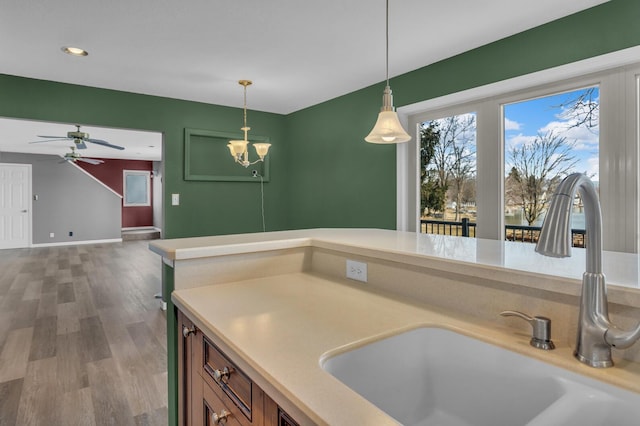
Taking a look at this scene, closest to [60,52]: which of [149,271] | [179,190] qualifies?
[179,190]

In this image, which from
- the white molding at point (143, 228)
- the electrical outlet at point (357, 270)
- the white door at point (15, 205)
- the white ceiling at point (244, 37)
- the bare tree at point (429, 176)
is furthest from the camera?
the white molding at point (143, 228)

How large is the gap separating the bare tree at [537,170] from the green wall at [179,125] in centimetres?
289

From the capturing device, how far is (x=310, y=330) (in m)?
1.01

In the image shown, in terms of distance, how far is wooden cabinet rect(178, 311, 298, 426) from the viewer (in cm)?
84

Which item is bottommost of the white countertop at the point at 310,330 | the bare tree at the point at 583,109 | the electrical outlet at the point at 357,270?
the white countertop at the point at 310,330

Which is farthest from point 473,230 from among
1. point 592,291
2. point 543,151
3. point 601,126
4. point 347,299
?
point 592,291

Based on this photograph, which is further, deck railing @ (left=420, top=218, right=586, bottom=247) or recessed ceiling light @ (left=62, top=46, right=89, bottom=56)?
recessed ceiling light @ (left=62, top=46, right=89, bottom=56)

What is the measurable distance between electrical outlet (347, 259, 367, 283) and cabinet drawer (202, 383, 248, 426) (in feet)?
2.24

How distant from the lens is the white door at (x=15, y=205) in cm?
852

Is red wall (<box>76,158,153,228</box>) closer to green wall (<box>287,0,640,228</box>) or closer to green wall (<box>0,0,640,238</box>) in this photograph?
green wall (<box>0,0,640,238</box>)

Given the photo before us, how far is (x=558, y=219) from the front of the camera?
716 mm

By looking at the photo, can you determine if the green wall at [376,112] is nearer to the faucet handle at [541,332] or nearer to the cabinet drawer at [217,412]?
the faucet handle at [541,332]

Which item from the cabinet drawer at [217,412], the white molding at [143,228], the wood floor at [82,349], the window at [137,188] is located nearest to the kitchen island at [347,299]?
the cabinet drawer at [217,412]

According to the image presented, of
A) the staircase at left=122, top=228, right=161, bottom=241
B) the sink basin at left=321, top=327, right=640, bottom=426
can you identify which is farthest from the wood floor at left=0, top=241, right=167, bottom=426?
the staircase at left=122, top=228, right=161, bottom=241
